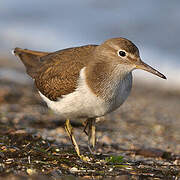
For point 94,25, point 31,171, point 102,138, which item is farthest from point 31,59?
point 94,25

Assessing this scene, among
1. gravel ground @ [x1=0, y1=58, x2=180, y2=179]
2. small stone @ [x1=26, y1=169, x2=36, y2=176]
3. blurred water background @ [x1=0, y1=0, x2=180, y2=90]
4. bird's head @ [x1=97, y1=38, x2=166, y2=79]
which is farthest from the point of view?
blurred water background @ [x1=0, y1=0, x2=180, y2=90]

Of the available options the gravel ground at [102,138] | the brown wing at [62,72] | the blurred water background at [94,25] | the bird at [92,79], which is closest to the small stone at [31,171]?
the gravel ground at [102,138]

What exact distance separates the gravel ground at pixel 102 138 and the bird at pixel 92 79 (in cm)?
61

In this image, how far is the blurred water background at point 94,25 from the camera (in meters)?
18.9

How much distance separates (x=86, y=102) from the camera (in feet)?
18.1

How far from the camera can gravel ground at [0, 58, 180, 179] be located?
4617mm

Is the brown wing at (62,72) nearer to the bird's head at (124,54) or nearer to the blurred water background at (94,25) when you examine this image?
the bird's head at (124,54)

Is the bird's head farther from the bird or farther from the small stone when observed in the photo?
the small stone

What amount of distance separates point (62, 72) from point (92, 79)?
2.06ft

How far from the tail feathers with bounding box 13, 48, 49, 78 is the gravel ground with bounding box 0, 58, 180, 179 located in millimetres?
415

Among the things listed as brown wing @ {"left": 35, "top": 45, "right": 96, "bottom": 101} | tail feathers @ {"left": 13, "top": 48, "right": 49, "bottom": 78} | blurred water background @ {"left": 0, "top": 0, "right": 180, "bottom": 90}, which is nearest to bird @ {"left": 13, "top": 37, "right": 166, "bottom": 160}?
brown wing @ {"left": 35, "top": 45, "right": 96, "bottom": 101}

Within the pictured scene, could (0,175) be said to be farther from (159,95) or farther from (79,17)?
(79,17)

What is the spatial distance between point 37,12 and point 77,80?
64.1 feet

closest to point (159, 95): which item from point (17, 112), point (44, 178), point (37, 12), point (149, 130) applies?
point (149, 130)
